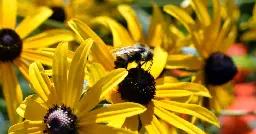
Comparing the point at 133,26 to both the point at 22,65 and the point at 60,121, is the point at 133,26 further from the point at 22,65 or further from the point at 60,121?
the point at 60,121

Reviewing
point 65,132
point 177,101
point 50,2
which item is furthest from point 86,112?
point 50,2

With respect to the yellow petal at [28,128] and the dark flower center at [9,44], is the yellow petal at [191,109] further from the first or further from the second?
the dark flower center at [9,44]

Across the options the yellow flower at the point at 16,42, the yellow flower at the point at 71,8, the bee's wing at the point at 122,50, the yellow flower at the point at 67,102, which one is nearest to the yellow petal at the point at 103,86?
the yellow flower at the point at 67,102

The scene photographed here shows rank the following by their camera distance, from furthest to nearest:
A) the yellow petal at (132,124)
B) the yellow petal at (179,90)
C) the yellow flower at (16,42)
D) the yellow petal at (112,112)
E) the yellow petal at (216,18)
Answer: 1. the yellow petal at (216,18)
2. the yellow flower at (16,42)
3. the yellow petal at (179,90)
4. the yellow petal at (132,124)
5. the yellow petal at (112,112)

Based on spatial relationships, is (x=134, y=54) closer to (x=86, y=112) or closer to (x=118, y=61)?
(x=118, y=61)

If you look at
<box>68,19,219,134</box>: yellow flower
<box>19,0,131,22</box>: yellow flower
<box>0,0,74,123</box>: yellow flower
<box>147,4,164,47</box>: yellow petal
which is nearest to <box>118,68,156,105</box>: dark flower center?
<box>68,19,219,134</box>: yellow flower
